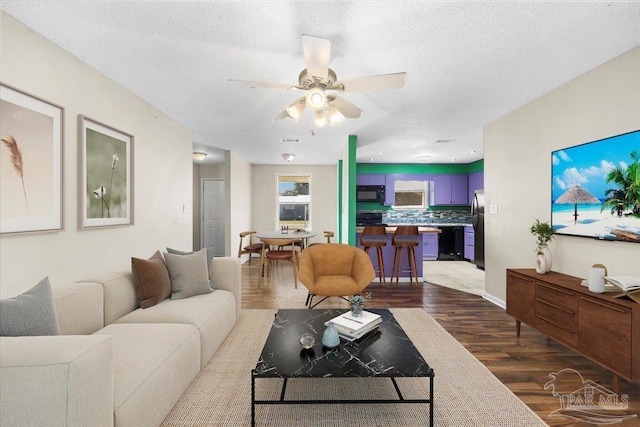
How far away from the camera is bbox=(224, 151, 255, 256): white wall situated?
5.93 m

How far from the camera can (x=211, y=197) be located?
24.7 ft

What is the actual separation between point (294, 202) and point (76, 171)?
5.58 meters

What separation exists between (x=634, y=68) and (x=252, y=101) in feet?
11.0

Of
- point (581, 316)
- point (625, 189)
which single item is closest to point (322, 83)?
point (625, 189)

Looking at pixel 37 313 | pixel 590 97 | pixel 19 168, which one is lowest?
pixel 37 313

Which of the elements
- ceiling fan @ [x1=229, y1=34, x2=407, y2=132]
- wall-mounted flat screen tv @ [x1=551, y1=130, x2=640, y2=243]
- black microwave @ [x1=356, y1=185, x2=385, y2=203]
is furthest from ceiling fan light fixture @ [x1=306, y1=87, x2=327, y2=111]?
black microwave @ [x1=356, y1=185, x2=385, y2=203]

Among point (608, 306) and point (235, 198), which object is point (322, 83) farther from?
point (235, 198)

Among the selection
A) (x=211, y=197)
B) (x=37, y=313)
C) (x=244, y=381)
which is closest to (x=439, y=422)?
(x=244, y=381)

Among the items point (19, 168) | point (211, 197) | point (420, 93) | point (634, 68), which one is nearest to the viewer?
point (19, 168)

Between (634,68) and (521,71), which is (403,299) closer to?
(521,71)

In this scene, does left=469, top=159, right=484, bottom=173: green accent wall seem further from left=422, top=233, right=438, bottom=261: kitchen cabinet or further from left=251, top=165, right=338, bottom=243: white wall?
left=251, top=165, right=338, bottom=243: white wall

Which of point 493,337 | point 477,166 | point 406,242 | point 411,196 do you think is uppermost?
point 477,166

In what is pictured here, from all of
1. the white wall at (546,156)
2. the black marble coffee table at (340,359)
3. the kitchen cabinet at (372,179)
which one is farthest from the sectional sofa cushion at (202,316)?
the kitchen cabinet at (372,179)

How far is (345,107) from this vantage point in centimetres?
245
